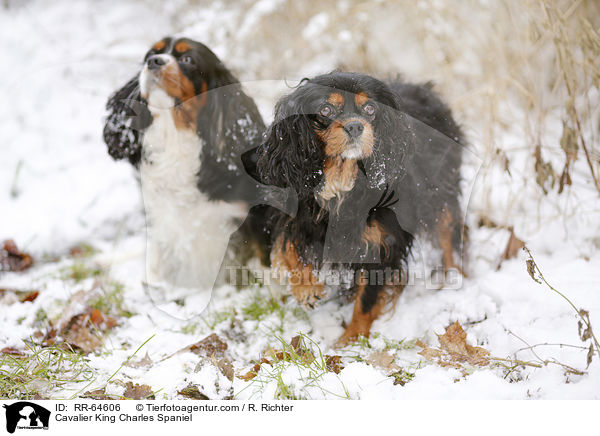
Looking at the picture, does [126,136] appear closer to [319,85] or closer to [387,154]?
[319,85]

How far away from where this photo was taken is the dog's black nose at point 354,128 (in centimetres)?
171

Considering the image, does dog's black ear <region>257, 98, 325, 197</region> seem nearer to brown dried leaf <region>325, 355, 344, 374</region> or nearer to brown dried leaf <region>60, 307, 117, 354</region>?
brown dried leaf <region>325, 355, 344, 374</region>

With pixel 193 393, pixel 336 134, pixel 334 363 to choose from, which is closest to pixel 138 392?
pixel 193 393

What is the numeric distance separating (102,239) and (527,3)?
3.00m

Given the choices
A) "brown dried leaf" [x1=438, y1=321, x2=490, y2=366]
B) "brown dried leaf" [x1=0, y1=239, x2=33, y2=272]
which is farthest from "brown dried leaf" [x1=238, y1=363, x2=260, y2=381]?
"brown dried leaf" [x1=0, y1=239, x2=33, y2=272]

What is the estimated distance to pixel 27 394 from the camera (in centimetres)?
175

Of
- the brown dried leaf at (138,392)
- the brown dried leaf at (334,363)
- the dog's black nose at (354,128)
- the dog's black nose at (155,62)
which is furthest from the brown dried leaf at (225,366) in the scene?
the dog's black nose at (155,62)

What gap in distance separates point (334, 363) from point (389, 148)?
0.90 m

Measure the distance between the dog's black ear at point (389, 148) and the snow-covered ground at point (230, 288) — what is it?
2.37ft

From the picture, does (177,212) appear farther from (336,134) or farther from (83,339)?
(336,134)

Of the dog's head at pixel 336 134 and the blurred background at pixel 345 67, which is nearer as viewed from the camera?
the dog's head at pixel 336 134

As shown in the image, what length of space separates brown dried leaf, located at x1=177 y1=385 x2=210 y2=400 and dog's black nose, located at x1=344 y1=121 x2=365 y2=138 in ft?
3.59

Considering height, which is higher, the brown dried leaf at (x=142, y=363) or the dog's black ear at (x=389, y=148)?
the dog's black ear at (x=389, y=148)

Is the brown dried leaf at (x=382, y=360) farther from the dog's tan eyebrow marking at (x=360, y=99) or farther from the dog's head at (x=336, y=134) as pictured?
the dog's tan eyebrow marking at (x=360, y=99)
